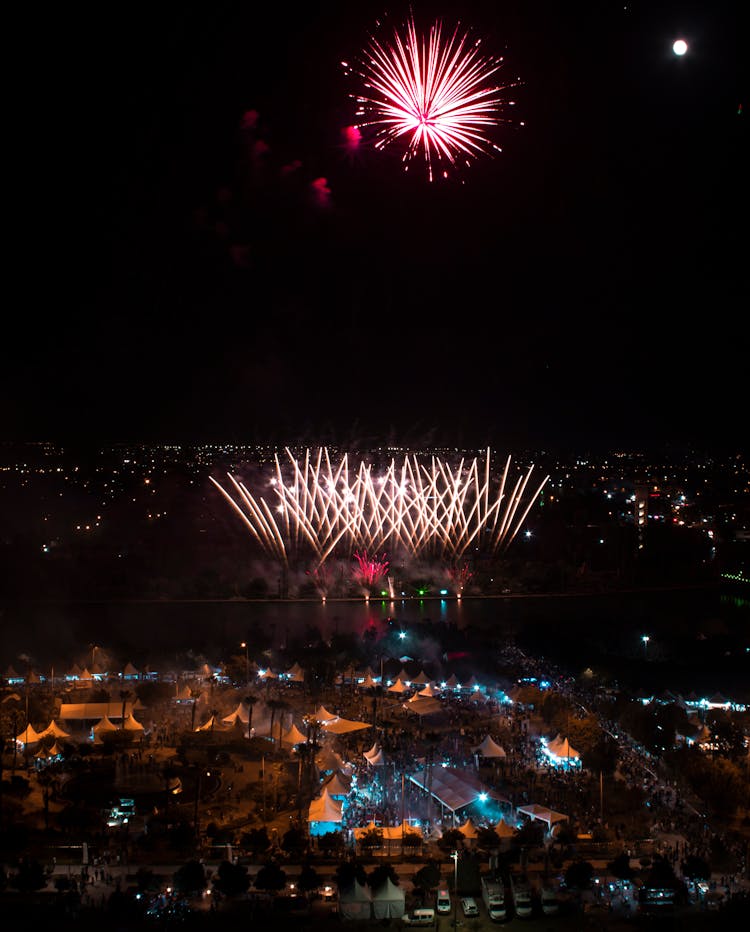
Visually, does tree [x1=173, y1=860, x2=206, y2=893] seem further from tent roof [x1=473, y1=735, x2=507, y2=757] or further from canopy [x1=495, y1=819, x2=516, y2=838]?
tent roof [x1=473, y1=735, x2=507, y2=757]

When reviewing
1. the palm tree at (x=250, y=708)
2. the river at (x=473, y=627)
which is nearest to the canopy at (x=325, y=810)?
the palm tree at (x=250, y=708)

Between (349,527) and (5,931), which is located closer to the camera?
(5,931)

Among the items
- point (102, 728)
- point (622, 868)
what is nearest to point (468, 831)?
point (622, 868)

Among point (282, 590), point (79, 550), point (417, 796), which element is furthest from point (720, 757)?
point (79, 550)

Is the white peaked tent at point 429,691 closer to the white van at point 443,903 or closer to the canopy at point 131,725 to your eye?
the canopy at point 131,725

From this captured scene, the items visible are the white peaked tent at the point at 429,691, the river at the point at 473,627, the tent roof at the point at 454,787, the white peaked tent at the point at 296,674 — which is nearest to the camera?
the tent roof at the point at 454,787

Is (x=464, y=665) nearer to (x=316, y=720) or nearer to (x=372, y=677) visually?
(x=372, y=677)
